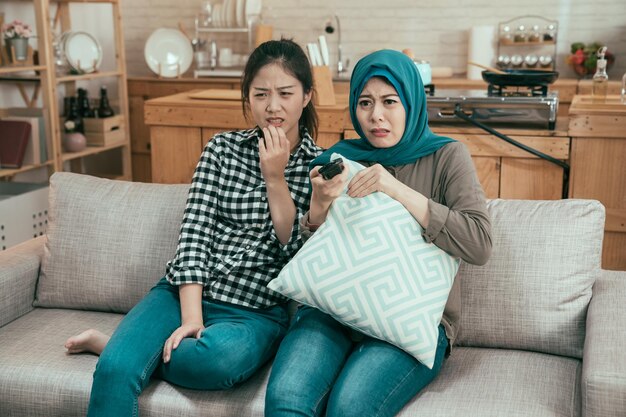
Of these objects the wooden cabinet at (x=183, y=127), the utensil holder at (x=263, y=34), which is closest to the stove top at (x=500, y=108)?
the wooden cabinet at (x=183, y=127)

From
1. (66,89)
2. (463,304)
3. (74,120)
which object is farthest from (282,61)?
(66,89)

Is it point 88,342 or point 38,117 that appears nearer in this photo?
point 88,342

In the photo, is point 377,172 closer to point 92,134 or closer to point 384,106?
point 384,106

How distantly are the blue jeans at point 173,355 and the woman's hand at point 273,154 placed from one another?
37cm

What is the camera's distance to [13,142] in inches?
168

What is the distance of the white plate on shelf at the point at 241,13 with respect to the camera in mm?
5613

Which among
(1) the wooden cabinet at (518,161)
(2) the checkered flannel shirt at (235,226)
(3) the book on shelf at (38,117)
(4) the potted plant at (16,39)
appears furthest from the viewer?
(3) the book on shelf at (38,117)

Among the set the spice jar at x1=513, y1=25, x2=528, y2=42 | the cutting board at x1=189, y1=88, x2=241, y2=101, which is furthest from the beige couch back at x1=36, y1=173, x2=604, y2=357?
the spice jar at x1=513, y1=25, x2=528, y2=42

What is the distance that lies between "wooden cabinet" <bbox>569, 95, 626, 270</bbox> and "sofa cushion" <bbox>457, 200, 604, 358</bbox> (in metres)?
1.33

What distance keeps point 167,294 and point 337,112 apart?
1.73 meters

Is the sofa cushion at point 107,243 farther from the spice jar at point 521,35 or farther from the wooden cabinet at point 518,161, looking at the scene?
the spice jar at point 521,35

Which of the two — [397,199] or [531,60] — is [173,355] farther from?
[531,60]

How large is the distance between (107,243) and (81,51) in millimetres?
3062

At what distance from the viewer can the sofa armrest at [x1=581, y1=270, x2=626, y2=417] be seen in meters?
1.55
